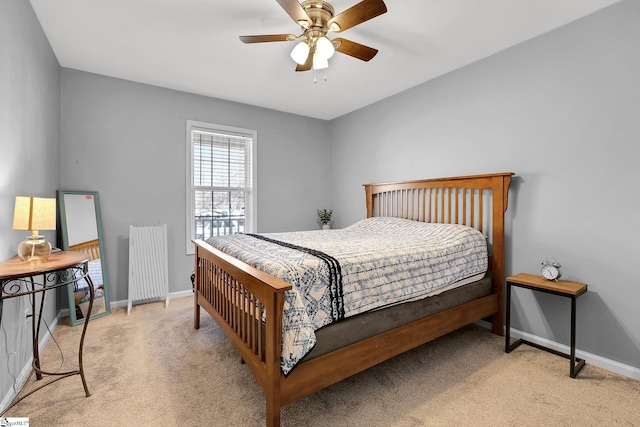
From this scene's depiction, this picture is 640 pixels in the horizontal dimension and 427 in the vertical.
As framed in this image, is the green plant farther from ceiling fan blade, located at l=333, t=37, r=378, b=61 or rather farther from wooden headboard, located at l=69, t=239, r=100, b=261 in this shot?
wooden headboard, located at l=69, t=239, r=100, b=261

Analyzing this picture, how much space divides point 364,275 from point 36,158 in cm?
267

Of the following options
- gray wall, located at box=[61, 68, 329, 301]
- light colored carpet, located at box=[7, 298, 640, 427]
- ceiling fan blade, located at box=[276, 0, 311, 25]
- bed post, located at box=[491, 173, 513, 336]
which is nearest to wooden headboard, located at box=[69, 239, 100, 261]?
gray wall, located at box=[61, 68, 329, 301]

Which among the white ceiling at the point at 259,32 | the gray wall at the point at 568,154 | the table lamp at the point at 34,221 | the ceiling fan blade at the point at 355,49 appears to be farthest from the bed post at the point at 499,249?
the table lamp at the point at 34,221

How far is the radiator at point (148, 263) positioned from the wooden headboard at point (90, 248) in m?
0.30

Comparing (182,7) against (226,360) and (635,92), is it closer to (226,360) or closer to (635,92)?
(226,360)

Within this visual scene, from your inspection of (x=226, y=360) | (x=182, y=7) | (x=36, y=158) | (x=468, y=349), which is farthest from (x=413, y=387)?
(x=36, y=158)

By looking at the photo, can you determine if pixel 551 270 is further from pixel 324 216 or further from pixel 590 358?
pixel 324 216

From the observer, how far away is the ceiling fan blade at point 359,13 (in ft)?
5.44

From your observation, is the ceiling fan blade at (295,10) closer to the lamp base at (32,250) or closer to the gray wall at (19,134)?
the gray wall at (19,134)

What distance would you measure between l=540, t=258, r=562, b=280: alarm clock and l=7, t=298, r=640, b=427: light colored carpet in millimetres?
646

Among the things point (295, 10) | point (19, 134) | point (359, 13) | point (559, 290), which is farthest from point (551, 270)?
point (19, 134)

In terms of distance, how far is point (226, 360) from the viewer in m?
2.18

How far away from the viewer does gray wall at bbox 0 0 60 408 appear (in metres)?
1.70

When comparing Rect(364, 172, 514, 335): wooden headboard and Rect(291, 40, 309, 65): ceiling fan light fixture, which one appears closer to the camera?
Rect(291, 40, 309, 65): ceiling fan light fixture
